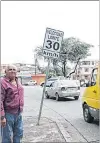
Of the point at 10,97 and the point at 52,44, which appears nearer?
the point at 10,97

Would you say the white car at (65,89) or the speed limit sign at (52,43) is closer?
the speed limit sign at (52,43)

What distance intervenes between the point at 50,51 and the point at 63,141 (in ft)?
10.7

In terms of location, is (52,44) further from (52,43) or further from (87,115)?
(87,115)

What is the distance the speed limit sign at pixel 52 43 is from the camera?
975cm

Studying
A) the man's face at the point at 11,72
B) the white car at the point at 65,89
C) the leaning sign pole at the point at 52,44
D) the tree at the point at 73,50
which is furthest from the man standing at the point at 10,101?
the tree at the point at 73,50

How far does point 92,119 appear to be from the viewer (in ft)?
34.8

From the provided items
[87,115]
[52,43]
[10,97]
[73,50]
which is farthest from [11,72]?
[73,50]

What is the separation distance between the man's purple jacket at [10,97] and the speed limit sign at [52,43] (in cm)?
383

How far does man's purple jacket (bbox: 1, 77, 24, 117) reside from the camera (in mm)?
5969

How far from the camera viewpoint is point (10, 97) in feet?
19.7

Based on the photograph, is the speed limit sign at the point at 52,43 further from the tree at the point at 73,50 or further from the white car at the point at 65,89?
the tree at the point at 73,50

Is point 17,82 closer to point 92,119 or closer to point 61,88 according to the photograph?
point 92,119

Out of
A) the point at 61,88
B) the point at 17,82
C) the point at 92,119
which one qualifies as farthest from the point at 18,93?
the point at 61,88

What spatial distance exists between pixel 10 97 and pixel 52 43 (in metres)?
4.11
